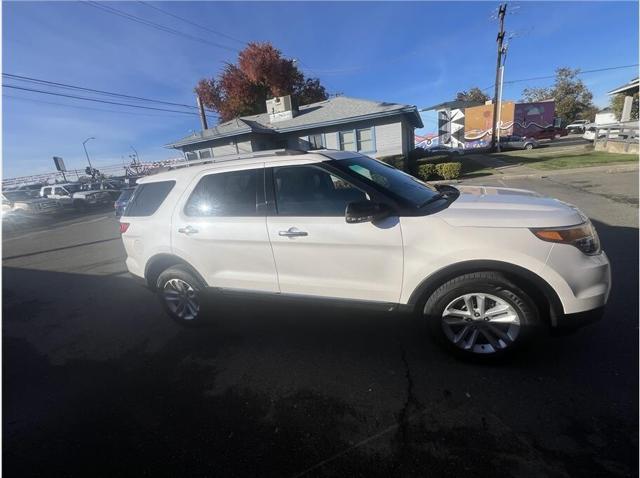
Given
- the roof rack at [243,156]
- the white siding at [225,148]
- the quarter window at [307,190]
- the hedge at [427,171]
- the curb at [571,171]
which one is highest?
the white siding at [225,148]

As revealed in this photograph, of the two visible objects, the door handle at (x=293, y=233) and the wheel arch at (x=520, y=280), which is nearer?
the wheel arch at (x=520, y=280)

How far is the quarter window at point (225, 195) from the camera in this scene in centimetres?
312

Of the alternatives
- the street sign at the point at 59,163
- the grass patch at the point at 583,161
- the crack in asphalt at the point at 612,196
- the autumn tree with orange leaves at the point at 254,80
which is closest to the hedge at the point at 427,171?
the grass patch at the point at 583,161

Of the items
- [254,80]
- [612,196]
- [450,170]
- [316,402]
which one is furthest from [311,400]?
[254,80]

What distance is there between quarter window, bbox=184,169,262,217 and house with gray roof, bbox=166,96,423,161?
1496 cm

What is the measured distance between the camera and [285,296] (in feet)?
10.1

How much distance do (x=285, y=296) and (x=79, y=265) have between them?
22.0 feet

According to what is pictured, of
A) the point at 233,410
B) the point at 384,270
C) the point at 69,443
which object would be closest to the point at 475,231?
the point at 384,270

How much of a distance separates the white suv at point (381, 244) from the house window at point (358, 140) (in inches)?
593

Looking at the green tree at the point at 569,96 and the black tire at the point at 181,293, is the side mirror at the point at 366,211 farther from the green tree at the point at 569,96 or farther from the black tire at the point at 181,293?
the green tree at the point at 569,96

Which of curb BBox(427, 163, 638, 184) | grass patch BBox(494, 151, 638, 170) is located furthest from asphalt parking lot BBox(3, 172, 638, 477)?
grass patch BBox(494, 151, 638, 170)

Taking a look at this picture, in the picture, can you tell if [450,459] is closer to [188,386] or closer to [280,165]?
[188,386]

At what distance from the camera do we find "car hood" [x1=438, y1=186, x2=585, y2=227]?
233 cm

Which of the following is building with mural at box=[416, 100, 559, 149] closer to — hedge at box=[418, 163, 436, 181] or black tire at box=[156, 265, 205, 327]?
hedge at box=[418, 163, 436, 181]
